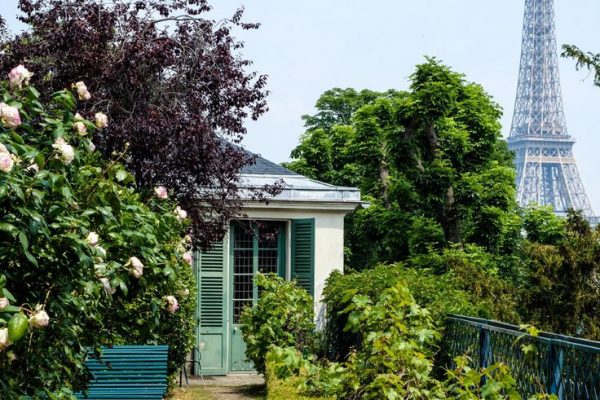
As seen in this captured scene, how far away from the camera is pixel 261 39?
1387 centimetres

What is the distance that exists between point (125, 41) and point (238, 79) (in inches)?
68.6

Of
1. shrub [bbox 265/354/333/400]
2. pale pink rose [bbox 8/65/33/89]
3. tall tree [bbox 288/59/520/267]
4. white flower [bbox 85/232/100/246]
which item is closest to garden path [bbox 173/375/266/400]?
shrub [bbox 265/354/333/400]

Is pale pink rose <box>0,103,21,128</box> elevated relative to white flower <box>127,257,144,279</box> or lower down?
elevated

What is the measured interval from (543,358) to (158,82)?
798 centimetres

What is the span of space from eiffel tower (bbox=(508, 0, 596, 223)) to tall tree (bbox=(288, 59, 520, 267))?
2429 inches

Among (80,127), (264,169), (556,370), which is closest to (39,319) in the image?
(80,127)

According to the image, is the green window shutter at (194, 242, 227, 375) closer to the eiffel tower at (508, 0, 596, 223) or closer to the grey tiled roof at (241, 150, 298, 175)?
the grey tiled roof at (241, 150, 298, 175)

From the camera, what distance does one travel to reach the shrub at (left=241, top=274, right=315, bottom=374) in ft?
48.3

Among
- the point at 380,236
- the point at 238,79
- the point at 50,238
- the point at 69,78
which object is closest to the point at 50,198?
the point at 50,238

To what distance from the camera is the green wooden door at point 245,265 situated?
17.3 metres

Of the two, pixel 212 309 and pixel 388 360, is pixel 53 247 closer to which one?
pixel 388 360

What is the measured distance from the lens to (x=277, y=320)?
14711 millimetres

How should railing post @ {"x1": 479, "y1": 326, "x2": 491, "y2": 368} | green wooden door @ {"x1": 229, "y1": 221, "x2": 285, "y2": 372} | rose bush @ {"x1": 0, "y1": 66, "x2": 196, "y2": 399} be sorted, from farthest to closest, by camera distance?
green wooden door @ {"x1": 229, "y1": 221, "x2": 285, "y2": 372} → railing post @ {"x1": 479, "y1": 326, "x2": 491, "y2": 368} → rose bush @ {"x1": 0, "y1": 66, "x2": 196, "y2": 399}

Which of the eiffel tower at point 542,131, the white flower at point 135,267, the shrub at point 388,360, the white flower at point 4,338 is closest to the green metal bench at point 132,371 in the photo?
the shrub at point 388,360
